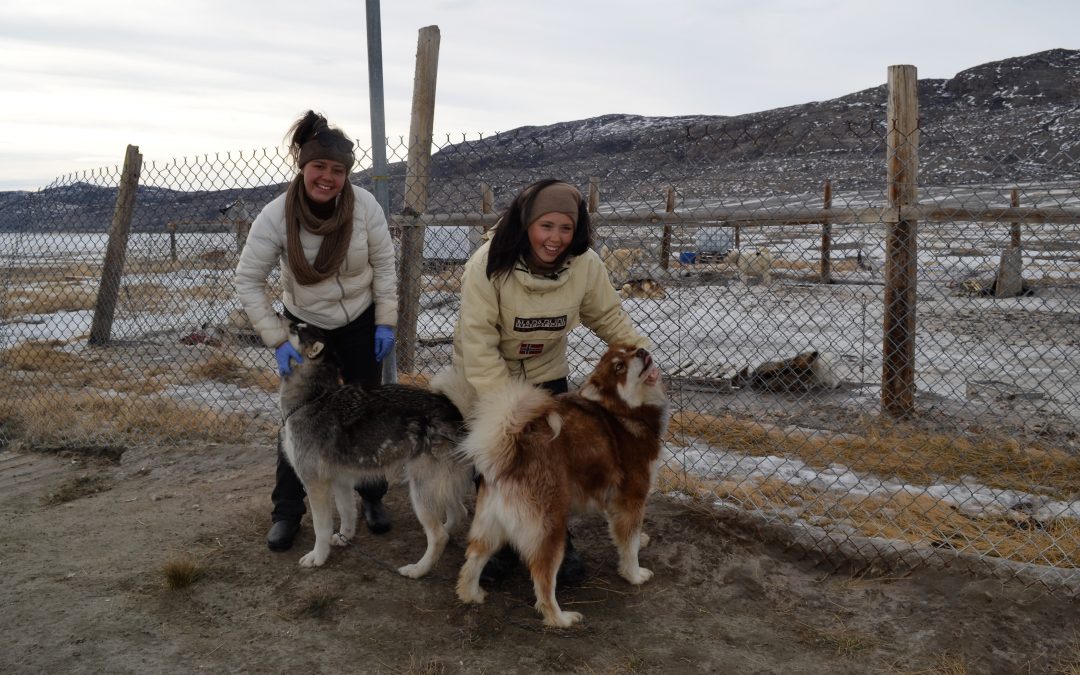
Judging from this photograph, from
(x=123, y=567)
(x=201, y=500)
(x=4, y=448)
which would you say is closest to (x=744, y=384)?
(x=201, y=500)

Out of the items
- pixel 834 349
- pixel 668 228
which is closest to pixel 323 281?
pixel 668 228

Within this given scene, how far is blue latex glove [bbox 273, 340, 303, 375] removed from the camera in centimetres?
373

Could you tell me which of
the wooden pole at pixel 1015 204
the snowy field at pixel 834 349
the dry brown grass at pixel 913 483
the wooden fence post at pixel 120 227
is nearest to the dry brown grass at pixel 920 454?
the dry brown grass at pixel 913 483

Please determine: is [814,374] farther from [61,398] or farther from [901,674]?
[61,398]

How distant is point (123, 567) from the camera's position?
3797 millimetres

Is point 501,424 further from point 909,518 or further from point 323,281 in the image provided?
point 909,518

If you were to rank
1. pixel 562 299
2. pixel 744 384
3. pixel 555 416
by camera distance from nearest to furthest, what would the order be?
pixel 555 416
pixel 562 299
pixel 744 384

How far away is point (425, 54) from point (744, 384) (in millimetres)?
4642

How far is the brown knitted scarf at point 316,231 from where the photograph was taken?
370cm

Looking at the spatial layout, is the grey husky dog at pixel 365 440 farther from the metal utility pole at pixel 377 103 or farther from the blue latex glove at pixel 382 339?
the metal utility pole at pixel 377 103

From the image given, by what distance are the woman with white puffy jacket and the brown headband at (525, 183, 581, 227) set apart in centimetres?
105

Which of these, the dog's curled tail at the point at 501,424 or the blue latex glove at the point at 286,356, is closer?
the dog's curled tail at the point at 501,424

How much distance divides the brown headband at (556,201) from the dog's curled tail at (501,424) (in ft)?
2.69

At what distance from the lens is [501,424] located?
10.5ft
